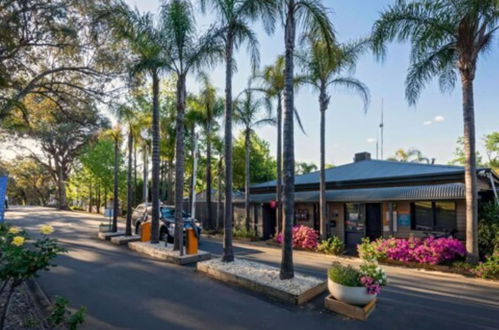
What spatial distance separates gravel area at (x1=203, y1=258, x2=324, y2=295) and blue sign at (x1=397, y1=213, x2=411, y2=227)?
679 centimetres

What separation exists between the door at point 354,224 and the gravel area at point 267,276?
6.74 m

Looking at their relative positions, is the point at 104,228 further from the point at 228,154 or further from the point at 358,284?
the point at 358,284

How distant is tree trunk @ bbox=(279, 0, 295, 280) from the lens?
22.6 ft

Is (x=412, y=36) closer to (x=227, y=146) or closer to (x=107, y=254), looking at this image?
(x=227, y=146)

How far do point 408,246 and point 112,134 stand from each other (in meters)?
14.1

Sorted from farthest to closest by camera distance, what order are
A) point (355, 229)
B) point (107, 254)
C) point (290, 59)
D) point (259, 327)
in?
point (355, 229), point (107, 254), point (290, 59), point (259, 327)

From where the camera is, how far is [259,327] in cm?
486

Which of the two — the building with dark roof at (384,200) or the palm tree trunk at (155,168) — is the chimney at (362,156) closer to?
the building with dark roof at (384,200)

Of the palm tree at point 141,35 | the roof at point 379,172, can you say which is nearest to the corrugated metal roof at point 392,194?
the roof at point 379,172

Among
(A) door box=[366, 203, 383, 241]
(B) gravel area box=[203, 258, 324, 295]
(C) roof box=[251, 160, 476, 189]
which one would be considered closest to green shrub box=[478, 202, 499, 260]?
(C) roof box=[251, 160, 476, 189]

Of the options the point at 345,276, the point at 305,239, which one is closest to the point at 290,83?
the point at 345,276

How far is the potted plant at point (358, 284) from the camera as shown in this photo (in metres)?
5.33

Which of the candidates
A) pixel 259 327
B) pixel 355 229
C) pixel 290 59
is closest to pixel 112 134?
pixel 290 59

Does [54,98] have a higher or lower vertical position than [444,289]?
higher
